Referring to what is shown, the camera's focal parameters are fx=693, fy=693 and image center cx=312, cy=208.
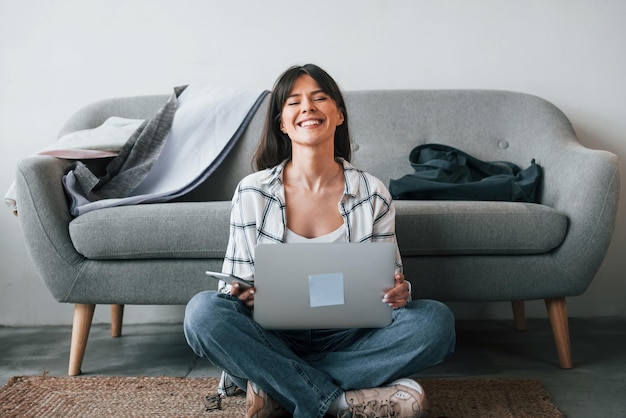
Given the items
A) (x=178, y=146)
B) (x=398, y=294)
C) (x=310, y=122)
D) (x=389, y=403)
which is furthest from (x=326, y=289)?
(x=178, y=146)

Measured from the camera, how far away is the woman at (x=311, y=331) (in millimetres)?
1462

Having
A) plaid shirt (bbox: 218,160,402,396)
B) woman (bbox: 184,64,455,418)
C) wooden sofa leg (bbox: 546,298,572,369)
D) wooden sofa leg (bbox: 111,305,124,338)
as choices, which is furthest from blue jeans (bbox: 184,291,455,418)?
wooden sofa leg (bbox: 111,305,124,338)

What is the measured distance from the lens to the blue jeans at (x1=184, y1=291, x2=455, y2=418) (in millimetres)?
1455

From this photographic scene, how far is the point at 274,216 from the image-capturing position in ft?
5.31

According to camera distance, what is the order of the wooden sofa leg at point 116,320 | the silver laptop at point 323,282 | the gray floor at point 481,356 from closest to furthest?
the silver laptop at point 323,282 → the gray floor at point 481,356 → the wooden sofa leg at point 116,320

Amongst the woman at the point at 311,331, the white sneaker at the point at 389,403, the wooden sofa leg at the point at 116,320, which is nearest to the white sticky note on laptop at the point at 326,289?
the woman at the point at 311,331

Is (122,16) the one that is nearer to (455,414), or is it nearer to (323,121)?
(323,121)

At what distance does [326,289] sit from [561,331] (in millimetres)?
883

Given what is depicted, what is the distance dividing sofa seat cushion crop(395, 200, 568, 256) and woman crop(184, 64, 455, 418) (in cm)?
29

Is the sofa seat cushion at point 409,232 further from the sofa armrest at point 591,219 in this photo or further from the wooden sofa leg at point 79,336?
the wooden sofa leg at point 79,336

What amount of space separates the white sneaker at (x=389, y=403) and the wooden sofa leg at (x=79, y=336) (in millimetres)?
880

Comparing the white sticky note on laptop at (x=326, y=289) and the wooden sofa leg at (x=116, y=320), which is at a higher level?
the white sticky note on laptop at (x=326, y=289)

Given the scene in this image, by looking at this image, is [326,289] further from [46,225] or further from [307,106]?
[46,225]

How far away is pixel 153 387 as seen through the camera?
184 cm
